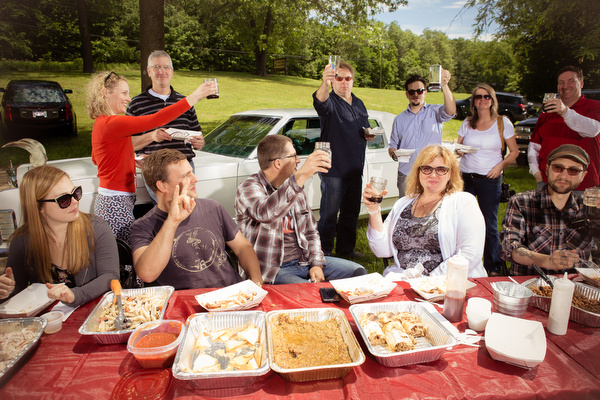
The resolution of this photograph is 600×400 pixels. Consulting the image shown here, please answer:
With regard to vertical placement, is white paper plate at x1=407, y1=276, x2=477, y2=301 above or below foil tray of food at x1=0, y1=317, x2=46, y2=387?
above

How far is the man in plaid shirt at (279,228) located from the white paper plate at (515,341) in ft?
4.10

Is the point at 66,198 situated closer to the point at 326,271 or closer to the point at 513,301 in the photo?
the point at 326,271

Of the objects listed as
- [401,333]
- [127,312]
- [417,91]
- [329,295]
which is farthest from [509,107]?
[127,312]

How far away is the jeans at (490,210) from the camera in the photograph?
3975mm

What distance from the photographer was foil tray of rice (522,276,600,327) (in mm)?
1783

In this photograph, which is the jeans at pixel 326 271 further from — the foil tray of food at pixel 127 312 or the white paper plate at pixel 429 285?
the foil tray of food at pixel 127 312

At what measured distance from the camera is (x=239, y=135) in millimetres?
4438

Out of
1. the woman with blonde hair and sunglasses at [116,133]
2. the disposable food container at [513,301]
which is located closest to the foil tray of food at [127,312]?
the woman with blonde hair and sunglasses at [116,133]

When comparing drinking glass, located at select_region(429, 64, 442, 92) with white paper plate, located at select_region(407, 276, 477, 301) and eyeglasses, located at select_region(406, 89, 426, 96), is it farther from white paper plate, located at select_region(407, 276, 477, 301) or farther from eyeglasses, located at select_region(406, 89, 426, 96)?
white paper plate, located at select_region(407, 276, 477, 301)

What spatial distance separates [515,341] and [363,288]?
74cm

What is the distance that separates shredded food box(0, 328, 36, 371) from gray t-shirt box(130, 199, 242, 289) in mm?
761

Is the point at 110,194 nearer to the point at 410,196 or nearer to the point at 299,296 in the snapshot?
the point at 299,296

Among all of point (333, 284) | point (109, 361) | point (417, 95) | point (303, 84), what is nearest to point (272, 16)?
point (417, 95)

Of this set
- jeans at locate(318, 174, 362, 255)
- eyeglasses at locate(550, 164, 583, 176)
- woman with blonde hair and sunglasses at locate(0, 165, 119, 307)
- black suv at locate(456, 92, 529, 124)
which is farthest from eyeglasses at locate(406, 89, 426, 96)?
black suv at locate(456, 92, 529, 124)
